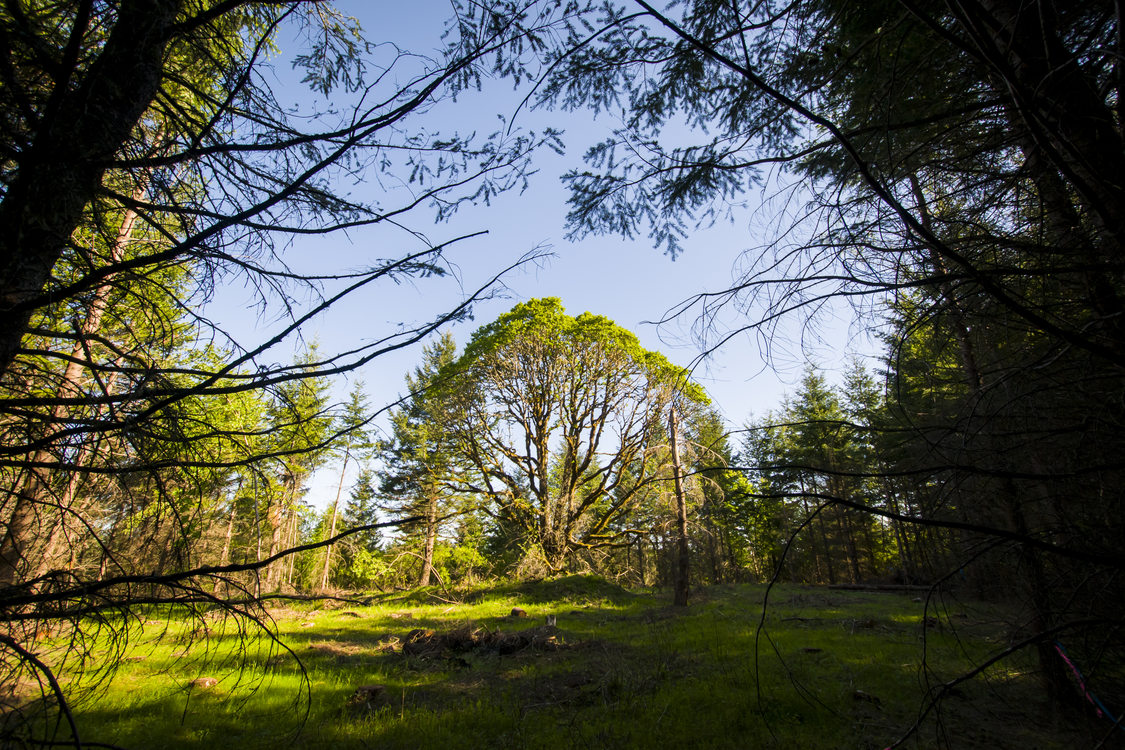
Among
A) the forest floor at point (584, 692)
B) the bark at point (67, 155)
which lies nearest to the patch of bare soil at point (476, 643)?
the forest floor at point (584, 692)

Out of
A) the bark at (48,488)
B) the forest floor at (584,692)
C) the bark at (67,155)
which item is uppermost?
the bark at (67,155)

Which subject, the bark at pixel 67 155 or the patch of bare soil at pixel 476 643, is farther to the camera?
the patch of bare soil at pixel 476 643

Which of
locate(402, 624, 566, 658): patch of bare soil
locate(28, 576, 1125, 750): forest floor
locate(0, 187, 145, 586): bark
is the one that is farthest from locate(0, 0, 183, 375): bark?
locate(402, 624, 566, 658): patch of bare soil

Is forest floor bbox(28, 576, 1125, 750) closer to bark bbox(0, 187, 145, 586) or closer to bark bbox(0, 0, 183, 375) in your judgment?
bark bbox(0, 187, 145, 586)

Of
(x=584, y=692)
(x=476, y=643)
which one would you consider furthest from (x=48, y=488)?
(x=476, y=643)

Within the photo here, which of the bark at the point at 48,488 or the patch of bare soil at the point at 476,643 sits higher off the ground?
the bark at the point at 48,488

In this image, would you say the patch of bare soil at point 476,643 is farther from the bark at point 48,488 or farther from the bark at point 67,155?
the bark at point 67,155

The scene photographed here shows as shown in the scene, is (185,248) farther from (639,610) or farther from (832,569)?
(832,569)

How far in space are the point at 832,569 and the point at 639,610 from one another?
1988cm

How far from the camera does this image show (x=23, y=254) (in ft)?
4.34

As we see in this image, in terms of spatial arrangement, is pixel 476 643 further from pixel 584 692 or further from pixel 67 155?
pixel 67 155

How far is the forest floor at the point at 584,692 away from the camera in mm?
3957

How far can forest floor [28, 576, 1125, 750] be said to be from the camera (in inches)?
156

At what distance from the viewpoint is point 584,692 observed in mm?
5188
